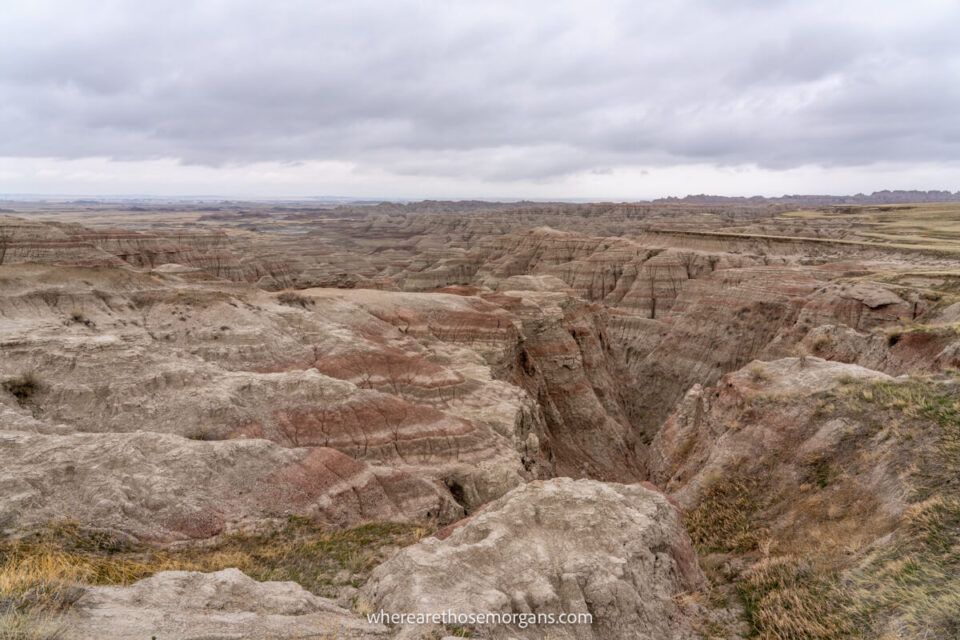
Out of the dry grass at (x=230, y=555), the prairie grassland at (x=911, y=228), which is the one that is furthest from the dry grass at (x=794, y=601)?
the prairie grassland at (x=911, y=228)

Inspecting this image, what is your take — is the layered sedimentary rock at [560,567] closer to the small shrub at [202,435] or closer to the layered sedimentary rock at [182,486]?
the layered sedimentary rock at [182,486]

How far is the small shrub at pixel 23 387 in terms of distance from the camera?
18797mm

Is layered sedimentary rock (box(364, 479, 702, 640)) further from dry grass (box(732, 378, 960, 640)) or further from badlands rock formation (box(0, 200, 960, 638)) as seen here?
dry grass (box(732, 378, 960, 640))

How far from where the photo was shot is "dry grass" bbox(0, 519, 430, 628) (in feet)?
35.3

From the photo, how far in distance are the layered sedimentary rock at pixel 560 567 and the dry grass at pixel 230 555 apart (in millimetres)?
2963

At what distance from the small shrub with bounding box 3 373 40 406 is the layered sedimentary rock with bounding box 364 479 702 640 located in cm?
1674

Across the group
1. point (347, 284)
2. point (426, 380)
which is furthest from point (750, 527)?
point (347, 284)

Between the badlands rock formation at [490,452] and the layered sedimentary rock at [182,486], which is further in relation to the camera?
the layered sedimentary rock at [182,486]

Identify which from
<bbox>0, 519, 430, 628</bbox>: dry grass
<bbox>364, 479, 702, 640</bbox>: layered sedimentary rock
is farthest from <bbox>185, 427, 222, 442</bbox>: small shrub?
<bbox>364, 479, 702, 640</bbox>: layered sedimentary rock

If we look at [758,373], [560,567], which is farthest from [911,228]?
[560,567]

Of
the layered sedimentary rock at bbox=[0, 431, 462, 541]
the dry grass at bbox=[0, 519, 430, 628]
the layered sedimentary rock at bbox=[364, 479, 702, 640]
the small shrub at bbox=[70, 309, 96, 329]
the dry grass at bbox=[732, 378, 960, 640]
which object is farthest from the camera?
the small shrub at bbox=[70, 309, 96, 329]

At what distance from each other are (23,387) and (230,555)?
1225cm

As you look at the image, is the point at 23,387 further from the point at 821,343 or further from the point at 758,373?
the point at 821,343

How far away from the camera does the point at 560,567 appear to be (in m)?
10.1
